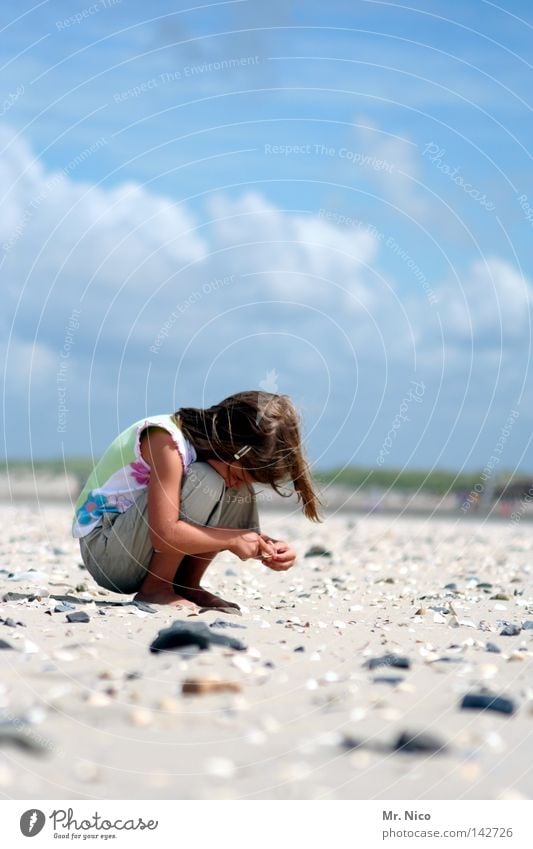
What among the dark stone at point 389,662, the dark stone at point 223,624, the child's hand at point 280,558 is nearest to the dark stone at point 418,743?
the dark stone at point 389,662

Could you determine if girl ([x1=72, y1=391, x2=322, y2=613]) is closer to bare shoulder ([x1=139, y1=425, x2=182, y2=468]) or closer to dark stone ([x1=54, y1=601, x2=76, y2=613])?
bare shoulder ([x1=139, y1=425, x2=182, y2=468])

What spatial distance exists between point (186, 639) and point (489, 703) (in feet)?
4.33

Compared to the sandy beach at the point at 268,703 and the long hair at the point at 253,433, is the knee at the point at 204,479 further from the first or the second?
the sandy beach at the point at 268,703

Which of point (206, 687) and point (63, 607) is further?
point (63, 607)

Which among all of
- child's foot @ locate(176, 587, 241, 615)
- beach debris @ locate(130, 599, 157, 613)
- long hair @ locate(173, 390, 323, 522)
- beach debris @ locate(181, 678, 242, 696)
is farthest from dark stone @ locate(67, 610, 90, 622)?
beach debris @ locate(181, 678, 242, 696)

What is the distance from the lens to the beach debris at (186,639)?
4.37 m

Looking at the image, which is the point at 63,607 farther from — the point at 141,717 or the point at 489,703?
the point at 489,703

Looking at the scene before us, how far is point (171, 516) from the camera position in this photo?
553 centimetres

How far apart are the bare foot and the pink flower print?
2.13 ft

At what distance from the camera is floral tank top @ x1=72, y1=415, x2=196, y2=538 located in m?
5.67

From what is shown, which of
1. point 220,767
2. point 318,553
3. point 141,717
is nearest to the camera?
point 220,767

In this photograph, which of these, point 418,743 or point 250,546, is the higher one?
point 250,546

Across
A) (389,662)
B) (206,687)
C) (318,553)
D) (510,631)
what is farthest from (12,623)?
(318,553)
